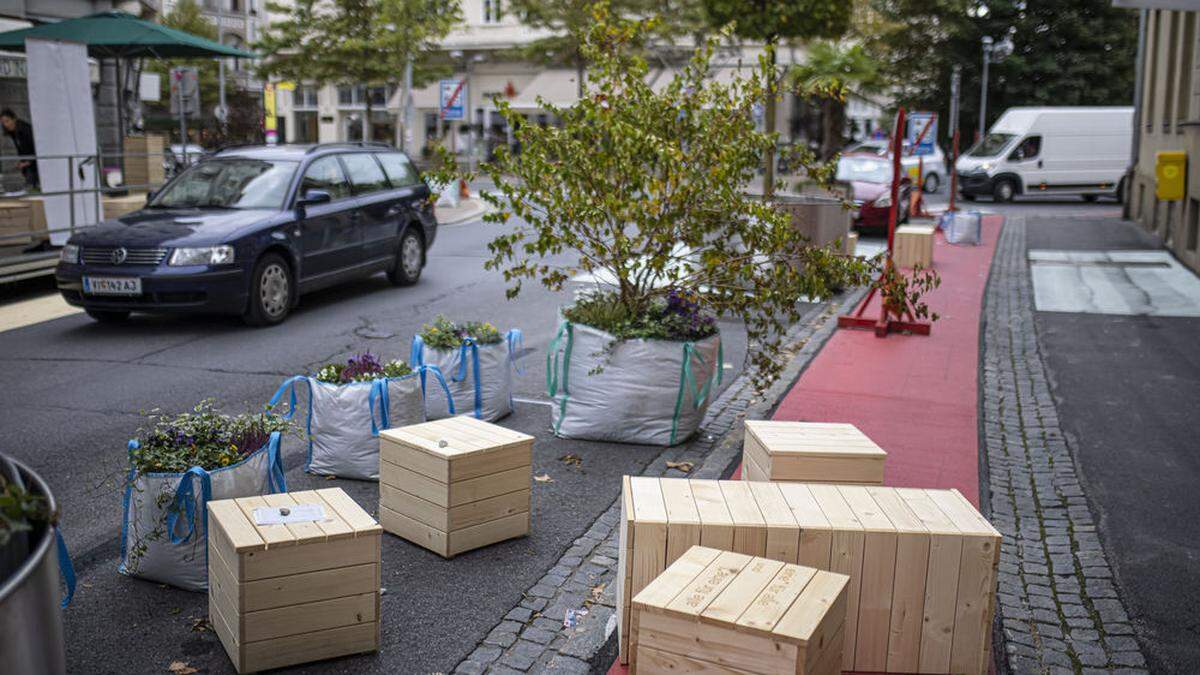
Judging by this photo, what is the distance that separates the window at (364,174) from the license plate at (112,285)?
3.14 m

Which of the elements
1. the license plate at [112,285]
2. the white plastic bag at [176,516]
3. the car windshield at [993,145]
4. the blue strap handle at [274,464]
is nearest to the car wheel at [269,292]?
the license plate at [112,285]

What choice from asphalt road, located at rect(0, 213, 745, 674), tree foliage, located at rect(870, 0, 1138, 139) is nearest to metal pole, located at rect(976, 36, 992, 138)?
tree foliage, located at rect(870, 0, 1138, 139)

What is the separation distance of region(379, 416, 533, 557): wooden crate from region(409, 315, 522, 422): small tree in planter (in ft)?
5.77

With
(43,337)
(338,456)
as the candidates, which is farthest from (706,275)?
(43,337)

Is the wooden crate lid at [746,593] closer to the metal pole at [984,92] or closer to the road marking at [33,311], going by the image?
the road marking at [33,311]

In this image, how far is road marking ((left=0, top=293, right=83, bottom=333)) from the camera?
11.4m

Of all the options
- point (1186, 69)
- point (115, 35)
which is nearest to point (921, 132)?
point (1186, 69)

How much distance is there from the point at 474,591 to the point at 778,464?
1568 mm

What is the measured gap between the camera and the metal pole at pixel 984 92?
1575 inches

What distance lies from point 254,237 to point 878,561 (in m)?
8.27

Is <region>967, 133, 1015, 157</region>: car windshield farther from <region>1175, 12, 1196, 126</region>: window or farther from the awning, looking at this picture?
the awning

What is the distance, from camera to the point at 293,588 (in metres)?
4.07

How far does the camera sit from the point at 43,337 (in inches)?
416

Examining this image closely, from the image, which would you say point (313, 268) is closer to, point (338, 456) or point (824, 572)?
point (338, 456)
